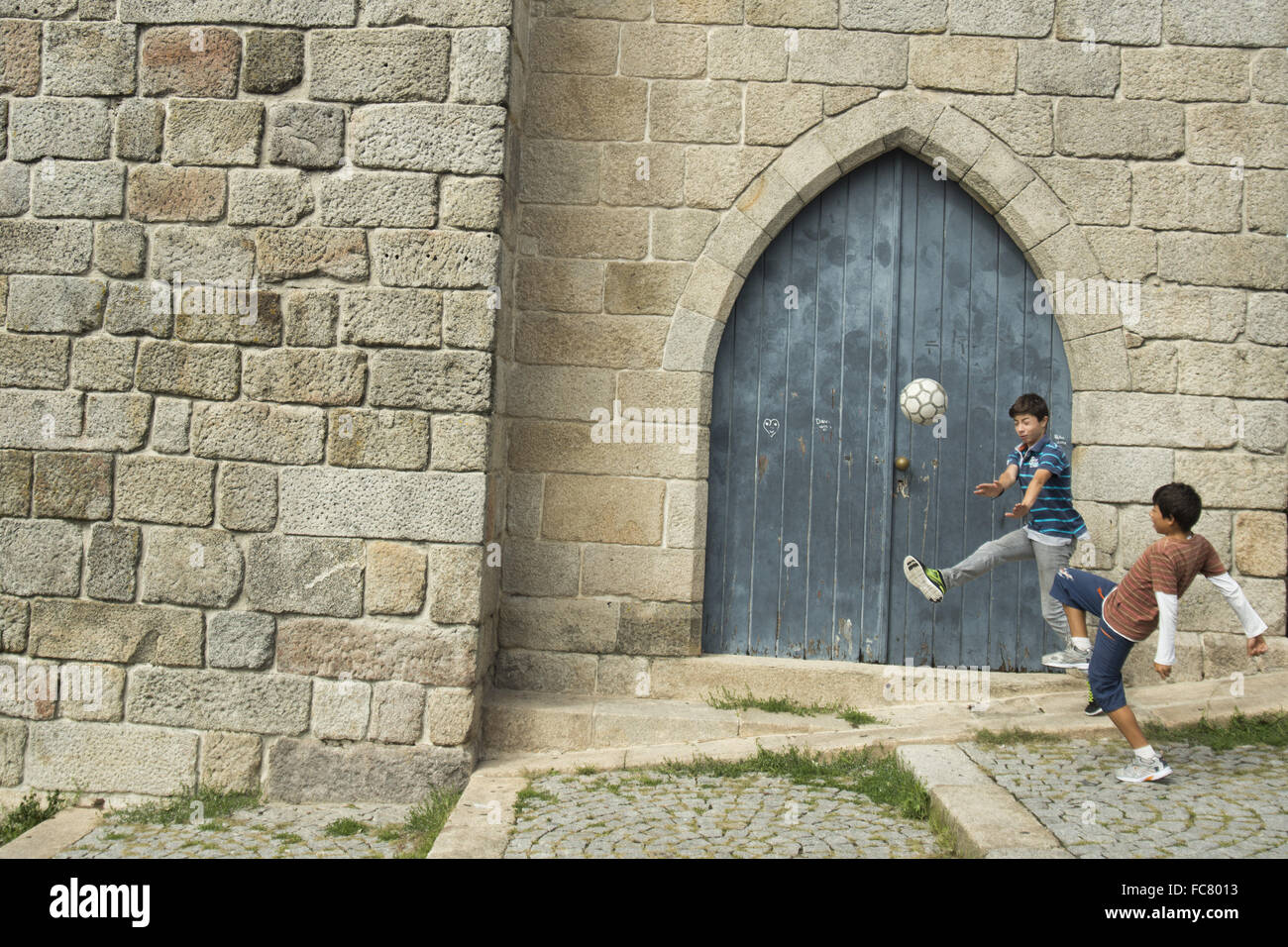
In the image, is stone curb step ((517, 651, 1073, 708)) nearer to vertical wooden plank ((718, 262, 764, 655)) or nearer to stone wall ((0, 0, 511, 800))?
vertical wooden plank ((718, 262, 764, 655))

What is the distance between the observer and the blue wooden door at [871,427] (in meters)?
5.13

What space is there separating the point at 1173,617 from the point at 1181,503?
16.7 inches

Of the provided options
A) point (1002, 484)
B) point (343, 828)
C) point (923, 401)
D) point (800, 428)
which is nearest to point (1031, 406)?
point (1002, 484)

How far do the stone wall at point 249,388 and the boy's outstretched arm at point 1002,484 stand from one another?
224cm

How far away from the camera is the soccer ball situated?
484 cm

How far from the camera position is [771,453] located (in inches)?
205

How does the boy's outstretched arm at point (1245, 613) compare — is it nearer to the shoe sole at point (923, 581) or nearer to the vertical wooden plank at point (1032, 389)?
the shoe sole at point (923, 581)

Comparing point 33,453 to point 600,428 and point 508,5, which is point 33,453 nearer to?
point 600,428

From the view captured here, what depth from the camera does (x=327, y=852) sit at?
393 cm

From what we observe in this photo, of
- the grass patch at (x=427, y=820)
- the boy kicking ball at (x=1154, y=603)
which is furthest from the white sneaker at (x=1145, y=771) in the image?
the grass patch at (x=427, y=820)

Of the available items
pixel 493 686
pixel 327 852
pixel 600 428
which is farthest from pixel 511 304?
pixel 327 852

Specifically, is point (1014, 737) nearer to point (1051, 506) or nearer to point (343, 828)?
point (1051, 506)

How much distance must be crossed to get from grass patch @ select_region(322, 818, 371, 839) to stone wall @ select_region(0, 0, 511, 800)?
234mm

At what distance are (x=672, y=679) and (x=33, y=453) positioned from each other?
3058 mm
